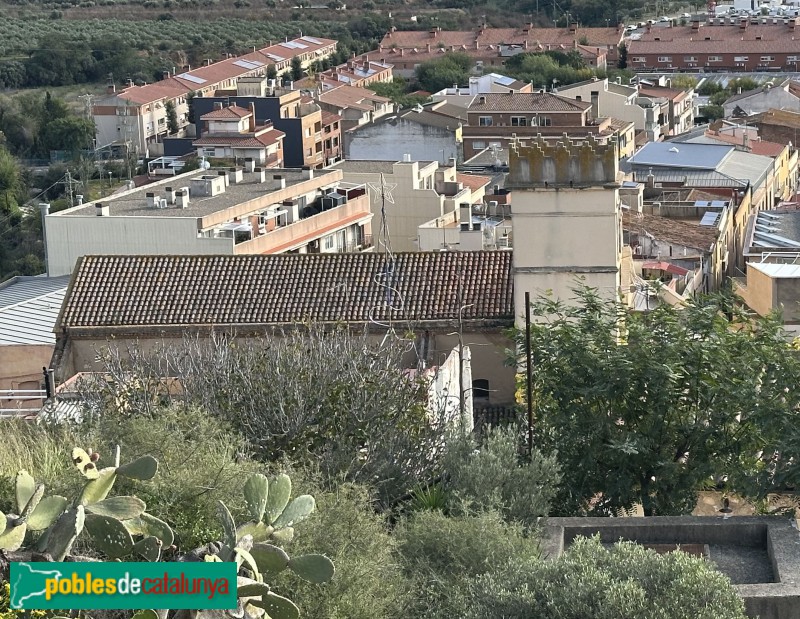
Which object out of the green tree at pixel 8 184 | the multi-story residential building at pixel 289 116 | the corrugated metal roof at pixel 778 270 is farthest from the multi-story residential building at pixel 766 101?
the corrugated metal roof at pixel 778 270

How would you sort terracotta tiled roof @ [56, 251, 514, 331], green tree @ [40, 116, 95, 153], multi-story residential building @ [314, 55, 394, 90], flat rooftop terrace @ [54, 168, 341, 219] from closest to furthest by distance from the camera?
terracotta tiled roof @ [56, 251, 514, 331], flat rooftop terrace @ [54, 168, 341, 219], green tree @ [40, 116, 95, 153], multi-story residential building @ [314, 55, 394, 90]

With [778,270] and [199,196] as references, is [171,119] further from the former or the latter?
[778,270]

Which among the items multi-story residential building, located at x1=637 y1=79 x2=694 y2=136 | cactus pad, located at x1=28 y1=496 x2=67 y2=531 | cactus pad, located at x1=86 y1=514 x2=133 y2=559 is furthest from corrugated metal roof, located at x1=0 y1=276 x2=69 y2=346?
Result: multi-story residential building, located at x1=637 y1=79 x2=694 y2=136

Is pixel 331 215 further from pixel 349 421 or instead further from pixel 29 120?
pixel 29 120

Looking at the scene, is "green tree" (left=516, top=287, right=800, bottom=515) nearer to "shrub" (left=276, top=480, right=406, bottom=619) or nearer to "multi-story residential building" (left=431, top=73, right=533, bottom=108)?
"shrub" (left=276, top=480, right=406, bottom=619)

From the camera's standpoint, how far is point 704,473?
47.3 feet

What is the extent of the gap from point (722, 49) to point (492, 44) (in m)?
14.6

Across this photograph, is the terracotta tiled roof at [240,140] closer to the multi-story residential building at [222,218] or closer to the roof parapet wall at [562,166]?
the multi-story residential building at [222,218]

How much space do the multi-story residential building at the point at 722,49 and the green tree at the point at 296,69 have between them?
17.8 meters

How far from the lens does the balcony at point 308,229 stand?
30062mm

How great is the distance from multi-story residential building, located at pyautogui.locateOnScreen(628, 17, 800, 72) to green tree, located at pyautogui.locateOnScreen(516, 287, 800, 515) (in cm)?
6950

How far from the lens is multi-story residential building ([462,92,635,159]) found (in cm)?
5309

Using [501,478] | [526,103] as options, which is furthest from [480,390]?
[526,103]

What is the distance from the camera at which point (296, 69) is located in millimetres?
88062
